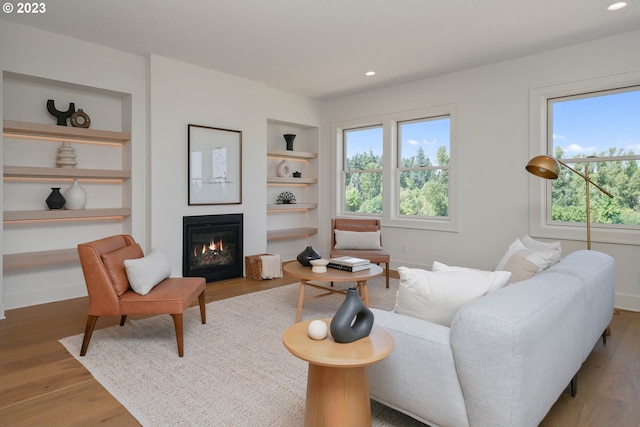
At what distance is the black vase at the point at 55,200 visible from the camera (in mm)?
3869

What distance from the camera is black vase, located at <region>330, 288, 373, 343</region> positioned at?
5.03ft

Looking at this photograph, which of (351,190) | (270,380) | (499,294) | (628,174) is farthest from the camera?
(351,190)

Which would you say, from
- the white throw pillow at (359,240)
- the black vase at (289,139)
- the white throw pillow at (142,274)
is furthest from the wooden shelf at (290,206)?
the white throw pillow at (142,274)

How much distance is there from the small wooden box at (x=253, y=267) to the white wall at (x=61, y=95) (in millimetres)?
1300

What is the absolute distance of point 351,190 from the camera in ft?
20.6

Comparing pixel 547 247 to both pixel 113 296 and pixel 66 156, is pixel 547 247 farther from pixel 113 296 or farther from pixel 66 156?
pixel 66 156

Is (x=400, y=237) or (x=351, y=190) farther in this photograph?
(x=351, y=190)

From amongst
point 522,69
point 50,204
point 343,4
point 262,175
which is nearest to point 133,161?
point 50,204

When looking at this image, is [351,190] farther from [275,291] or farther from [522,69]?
[522,69]

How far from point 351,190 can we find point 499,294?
4.72m

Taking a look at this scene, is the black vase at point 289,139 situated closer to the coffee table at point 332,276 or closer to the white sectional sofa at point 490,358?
the coffee table at point 332,276

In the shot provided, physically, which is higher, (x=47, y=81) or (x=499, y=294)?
(x=47, y=81)

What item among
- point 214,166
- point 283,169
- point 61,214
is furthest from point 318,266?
point 283,169

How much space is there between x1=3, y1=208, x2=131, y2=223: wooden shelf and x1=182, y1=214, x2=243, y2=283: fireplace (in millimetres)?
729
